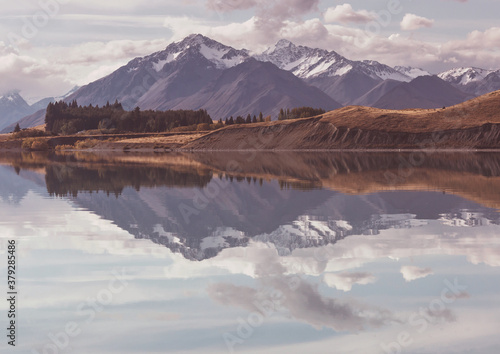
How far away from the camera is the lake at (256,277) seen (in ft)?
59.5

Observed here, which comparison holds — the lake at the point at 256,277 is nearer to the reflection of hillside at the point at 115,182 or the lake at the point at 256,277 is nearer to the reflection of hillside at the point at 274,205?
the reflection of hillside at the point at 274,205

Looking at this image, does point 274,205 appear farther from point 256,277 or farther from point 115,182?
point 115,182

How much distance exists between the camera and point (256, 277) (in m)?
24.7

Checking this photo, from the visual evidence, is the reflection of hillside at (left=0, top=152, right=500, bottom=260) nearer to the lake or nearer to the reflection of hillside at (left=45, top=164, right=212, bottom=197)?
the reflection of hillside at (left=45, top=164, right=212, bottom=197)

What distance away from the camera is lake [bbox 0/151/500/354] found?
1814cm

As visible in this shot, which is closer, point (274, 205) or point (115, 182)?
point (274, 205)

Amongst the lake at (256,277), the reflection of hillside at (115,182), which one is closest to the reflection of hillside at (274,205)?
the reflection of hillside at (115,182)

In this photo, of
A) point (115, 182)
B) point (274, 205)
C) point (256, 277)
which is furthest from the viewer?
point (115, 182)

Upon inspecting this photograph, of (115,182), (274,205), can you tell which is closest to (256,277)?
(274,205)

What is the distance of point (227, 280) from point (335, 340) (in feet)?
23.8

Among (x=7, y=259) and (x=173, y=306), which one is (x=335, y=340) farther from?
(x=7, y=259)

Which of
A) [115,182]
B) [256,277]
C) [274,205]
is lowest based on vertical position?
[115,182]

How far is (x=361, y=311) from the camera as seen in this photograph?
65.9 ft

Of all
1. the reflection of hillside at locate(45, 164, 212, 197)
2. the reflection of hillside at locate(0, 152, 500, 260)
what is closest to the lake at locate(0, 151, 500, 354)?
the reflection of hillside at locate(0, 152, 500, 260)
